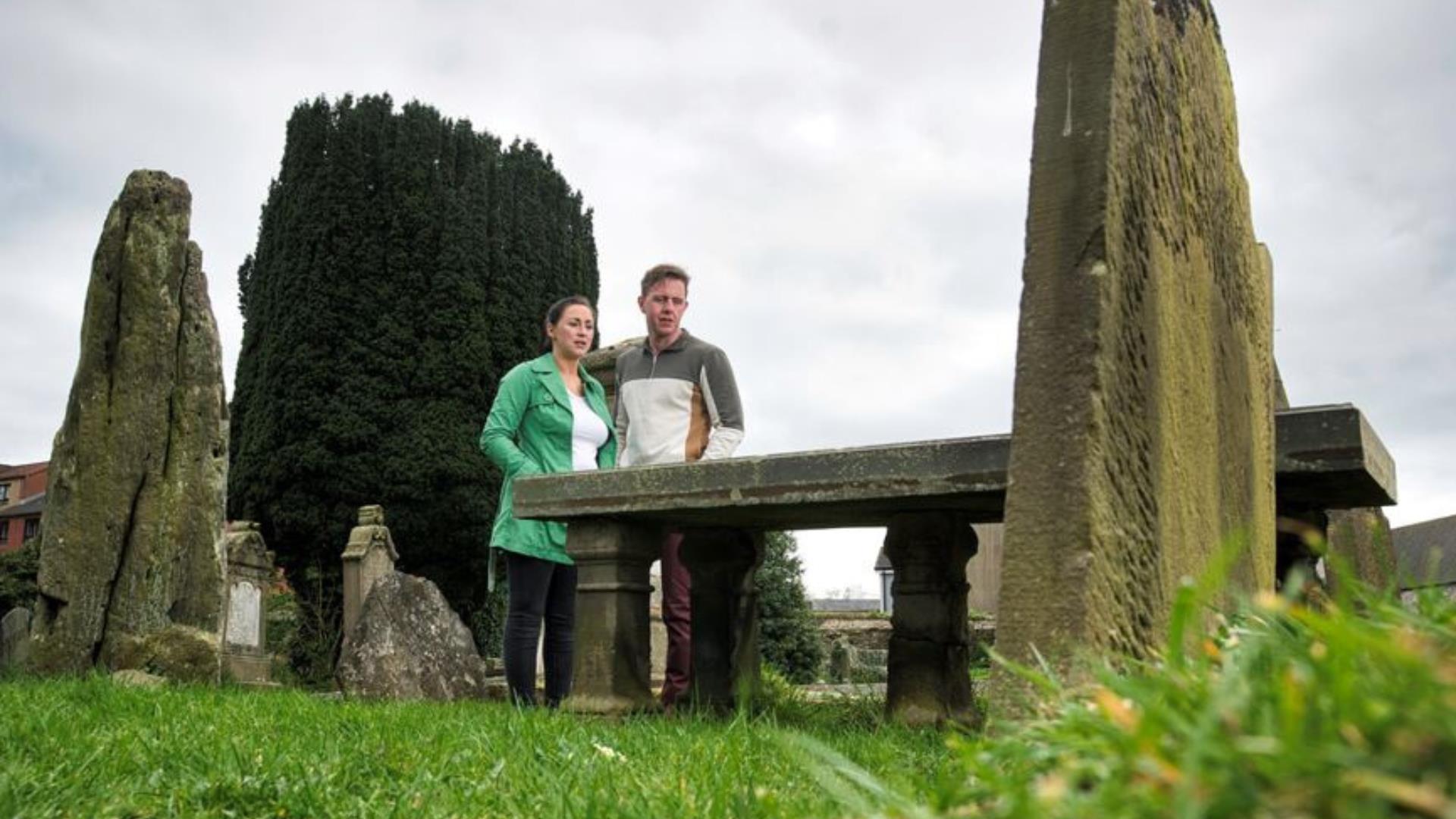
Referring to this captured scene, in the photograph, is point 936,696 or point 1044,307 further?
point 936,696

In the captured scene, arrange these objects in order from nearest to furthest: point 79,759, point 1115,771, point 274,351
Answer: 1. point 1115,771
2. point 79,759
3. point 274,351

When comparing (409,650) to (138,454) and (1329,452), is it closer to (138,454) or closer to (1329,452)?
(138,454)

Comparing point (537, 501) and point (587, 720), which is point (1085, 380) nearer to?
point (587, 720)

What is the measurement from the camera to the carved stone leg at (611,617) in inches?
205

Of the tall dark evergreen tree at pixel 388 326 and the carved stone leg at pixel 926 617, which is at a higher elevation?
the tall dark evergreen tree at pixel 388 326

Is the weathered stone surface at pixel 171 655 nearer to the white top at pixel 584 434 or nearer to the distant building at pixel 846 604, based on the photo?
the white top at pixel 584 434

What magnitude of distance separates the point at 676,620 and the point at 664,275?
1.74 m

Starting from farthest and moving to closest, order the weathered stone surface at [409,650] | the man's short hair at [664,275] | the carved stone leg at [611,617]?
1. the weathered stone surface at [409,650]
2. the man's short hair at [664,275]
3. the carved stone leg at [611,617]

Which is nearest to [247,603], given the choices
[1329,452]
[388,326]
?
[388,326]

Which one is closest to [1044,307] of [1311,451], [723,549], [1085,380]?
[1085,380]

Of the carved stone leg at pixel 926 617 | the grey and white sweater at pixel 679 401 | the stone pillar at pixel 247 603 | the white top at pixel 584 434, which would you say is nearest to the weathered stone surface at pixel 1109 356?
the carved stone leg at pixel 926 617

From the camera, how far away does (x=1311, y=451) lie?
4617 millimetres

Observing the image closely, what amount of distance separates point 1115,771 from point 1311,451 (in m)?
4.08

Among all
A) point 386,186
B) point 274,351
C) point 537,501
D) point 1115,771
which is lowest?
point 1115,771
